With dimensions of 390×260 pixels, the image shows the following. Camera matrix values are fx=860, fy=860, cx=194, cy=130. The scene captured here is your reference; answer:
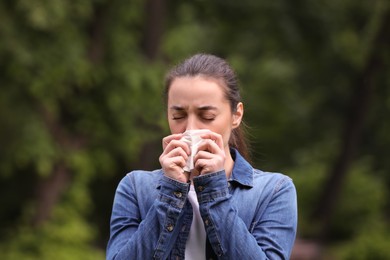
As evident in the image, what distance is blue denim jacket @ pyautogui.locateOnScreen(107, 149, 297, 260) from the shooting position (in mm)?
2348

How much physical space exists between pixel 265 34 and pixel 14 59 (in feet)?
16.8

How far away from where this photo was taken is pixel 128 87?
1146 cm

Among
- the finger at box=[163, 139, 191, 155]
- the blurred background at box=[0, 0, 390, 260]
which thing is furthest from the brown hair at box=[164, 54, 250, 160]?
the blurred background at box=[0, 0, 390, 260]

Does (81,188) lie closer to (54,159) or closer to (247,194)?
(54,159)

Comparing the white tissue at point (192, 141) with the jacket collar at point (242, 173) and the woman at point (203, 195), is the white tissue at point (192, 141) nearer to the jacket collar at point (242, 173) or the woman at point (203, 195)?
the woman at point (203, 195)

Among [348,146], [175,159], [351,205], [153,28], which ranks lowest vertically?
[175,159]

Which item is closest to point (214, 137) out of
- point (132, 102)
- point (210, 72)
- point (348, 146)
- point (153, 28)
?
point (210, 72)

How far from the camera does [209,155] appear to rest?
2.36 meters

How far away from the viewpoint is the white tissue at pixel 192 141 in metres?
2.34

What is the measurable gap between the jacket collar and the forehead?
0.72 ft

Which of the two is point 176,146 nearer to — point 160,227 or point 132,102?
point 160,227

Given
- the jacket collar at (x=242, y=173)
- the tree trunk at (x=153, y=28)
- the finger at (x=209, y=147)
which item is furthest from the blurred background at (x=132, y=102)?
the finger at (x=209, y=147)

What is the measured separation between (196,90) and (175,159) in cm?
25

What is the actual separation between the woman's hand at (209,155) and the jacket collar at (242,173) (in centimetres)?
21
